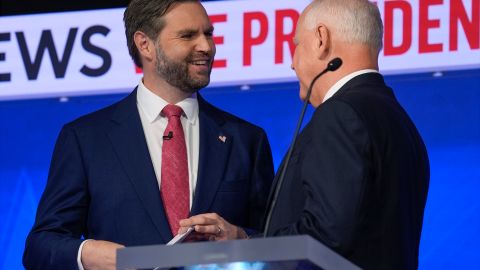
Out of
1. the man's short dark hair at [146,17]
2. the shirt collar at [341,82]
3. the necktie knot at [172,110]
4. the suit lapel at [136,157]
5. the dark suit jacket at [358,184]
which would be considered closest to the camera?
the dark suit jacket at [358,184]

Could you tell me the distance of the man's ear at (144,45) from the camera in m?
3.69

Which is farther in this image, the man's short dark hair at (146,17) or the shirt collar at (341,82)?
the man's short dark hair at (146,17)

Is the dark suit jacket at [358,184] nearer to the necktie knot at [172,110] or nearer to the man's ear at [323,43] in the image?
the man's ear at [323,43]

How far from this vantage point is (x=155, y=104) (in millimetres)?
3586

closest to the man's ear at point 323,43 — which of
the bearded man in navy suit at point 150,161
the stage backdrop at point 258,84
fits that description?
→ the bearded man in navy suit at point 150,161

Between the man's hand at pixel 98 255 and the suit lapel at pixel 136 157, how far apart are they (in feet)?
0.72

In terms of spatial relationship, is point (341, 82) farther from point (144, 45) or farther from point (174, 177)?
point (144, 45)

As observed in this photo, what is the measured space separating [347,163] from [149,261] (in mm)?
590

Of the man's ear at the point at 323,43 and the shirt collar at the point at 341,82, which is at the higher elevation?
the man's ear at the point at 323,43

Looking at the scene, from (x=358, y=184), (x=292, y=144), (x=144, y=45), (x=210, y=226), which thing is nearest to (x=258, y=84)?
(x=144, y=45)

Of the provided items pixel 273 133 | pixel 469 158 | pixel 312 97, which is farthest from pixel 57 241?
pixel 469 158

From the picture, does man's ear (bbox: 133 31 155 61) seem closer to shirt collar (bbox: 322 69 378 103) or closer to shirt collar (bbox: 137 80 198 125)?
shirt collar (bbox: 137 80 198 125)

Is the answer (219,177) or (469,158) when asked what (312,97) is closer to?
(219,177)

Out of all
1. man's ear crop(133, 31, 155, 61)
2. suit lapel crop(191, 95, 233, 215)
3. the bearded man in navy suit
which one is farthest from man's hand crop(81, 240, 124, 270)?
man's ear crop(133, 31, 155, 61)
